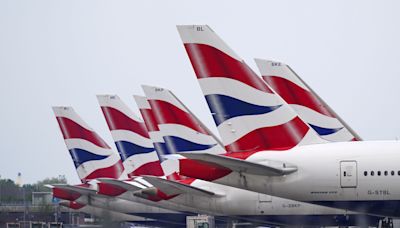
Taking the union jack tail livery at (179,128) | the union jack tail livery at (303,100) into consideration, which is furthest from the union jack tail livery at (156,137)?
the union jack tail livery at (303,100)

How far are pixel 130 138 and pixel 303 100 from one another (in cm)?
1522

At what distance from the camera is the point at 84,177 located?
59906 mm

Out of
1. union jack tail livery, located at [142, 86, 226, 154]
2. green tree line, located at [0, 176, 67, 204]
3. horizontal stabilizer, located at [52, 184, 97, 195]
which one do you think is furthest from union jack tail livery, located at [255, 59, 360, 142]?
green tree line, located at [0, 176, 67, 204]

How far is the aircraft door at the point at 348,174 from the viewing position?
3234 cm

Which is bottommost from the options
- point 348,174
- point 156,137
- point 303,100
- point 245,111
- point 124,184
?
point 348,174

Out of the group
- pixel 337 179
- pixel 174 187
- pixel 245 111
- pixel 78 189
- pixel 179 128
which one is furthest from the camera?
pixel 78 189

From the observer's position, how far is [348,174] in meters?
32.4

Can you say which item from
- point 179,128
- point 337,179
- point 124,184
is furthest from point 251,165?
Answer: point 124,184

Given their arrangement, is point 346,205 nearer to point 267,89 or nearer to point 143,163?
point 267,89

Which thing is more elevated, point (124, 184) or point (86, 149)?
point (86, 149)

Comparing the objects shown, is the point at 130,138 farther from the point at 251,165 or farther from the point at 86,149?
the point at 251,165

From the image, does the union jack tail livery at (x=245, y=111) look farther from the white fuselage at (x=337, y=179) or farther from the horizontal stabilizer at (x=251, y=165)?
the horizontal stabilizer at (x=251, y=165)

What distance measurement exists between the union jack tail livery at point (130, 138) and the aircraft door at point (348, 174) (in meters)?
23.2

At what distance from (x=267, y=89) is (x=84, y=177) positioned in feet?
91.7
